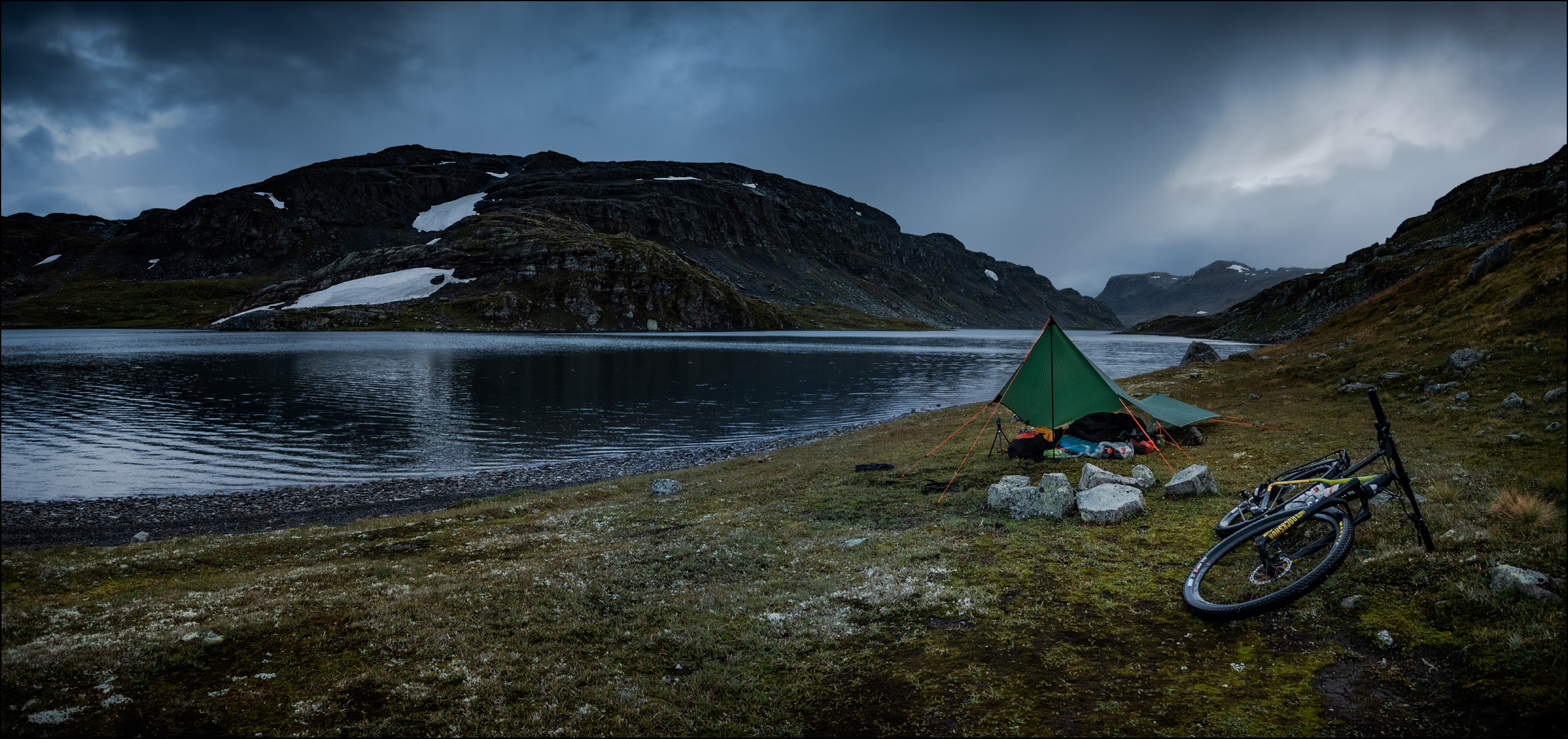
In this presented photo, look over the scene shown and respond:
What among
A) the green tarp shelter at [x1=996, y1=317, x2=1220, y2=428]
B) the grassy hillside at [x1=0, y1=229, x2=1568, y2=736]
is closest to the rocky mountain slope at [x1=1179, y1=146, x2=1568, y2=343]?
the green tarp shelter at [x1=996, y1=317, x2=1220, y2=428]

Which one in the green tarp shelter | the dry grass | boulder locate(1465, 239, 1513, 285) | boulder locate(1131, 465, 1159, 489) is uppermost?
boulder locate(1465, 239, 1513, 285)

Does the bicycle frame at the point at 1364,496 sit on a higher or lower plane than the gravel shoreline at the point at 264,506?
higher

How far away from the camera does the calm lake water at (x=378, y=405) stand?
35.8m

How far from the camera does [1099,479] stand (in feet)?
55.5

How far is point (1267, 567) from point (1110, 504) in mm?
5188

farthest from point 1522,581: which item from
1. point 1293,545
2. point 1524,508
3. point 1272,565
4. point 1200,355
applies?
point 1200,355

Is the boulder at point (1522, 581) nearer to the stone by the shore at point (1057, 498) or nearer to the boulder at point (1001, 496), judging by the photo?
the stone by the shore at point (1057, 498)

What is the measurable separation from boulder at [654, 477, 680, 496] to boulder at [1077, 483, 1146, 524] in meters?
16.4

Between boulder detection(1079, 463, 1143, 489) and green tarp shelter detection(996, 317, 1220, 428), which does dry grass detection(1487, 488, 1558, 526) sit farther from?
green tarp shelter detection(996, 317, 1220, 428)

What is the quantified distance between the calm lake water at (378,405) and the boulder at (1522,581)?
127ft

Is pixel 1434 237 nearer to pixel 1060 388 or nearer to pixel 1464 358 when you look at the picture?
pixel 1464 358

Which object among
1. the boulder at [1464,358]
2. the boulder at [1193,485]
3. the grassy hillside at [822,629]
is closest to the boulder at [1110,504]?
the grassy hillside at [822,629]

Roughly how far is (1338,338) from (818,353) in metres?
91.8

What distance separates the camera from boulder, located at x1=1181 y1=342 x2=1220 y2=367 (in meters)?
67.6
